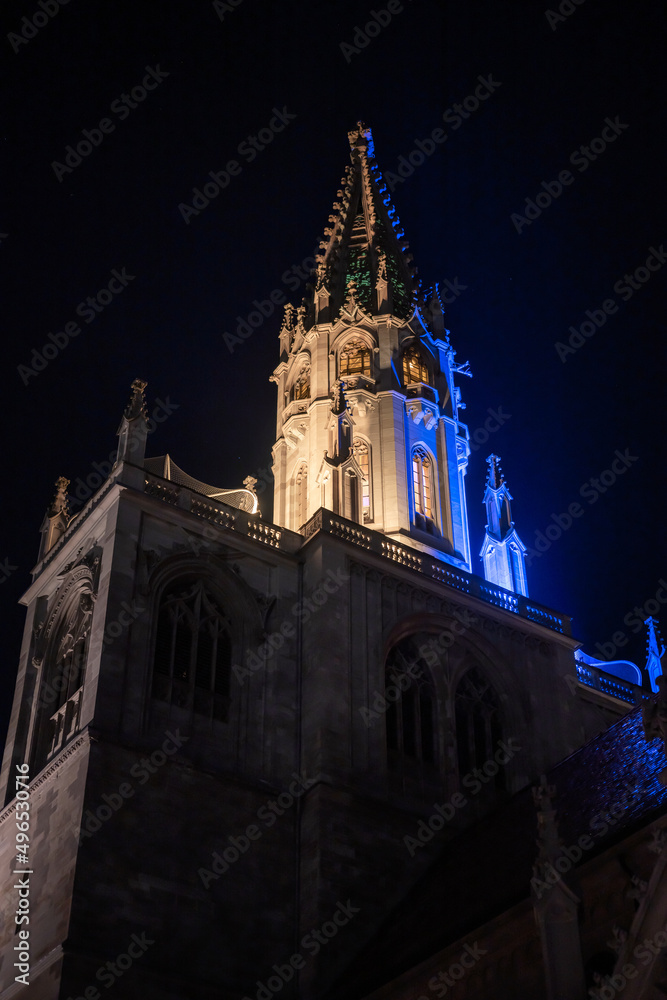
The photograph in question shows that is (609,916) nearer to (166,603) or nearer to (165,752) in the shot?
(165,752)

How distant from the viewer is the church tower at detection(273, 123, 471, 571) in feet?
117

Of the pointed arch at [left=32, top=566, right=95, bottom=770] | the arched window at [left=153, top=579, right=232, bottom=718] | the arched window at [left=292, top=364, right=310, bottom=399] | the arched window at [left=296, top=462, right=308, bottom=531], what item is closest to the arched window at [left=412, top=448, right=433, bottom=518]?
the arched window at [left=296, top=462, right=308, bottom=531]

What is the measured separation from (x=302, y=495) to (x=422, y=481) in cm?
365

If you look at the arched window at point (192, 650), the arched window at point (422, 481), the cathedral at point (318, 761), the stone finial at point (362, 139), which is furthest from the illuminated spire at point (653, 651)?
the stone finial at point (362, 139)

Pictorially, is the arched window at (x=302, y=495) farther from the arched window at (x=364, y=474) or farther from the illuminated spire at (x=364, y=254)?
the illuminated spire at (x=364, y=254)

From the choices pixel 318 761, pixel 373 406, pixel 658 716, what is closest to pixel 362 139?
pixel 373 406

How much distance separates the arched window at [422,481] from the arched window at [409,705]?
6489 millimetres

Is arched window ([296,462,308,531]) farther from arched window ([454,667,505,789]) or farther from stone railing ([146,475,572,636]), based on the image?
arched window ([454,667,505,789])

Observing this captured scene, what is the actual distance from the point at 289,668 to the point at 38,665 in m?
6.26

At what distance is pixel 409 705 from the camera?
30.7m

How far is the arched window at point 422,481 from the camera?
37.0 m

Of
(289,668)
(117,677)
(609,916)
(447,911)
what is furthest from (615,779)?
(117,677)

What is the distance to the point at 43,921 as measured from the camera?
24.4 m

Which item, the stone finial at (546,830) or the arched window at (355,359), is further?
the arched window at (355,359)
